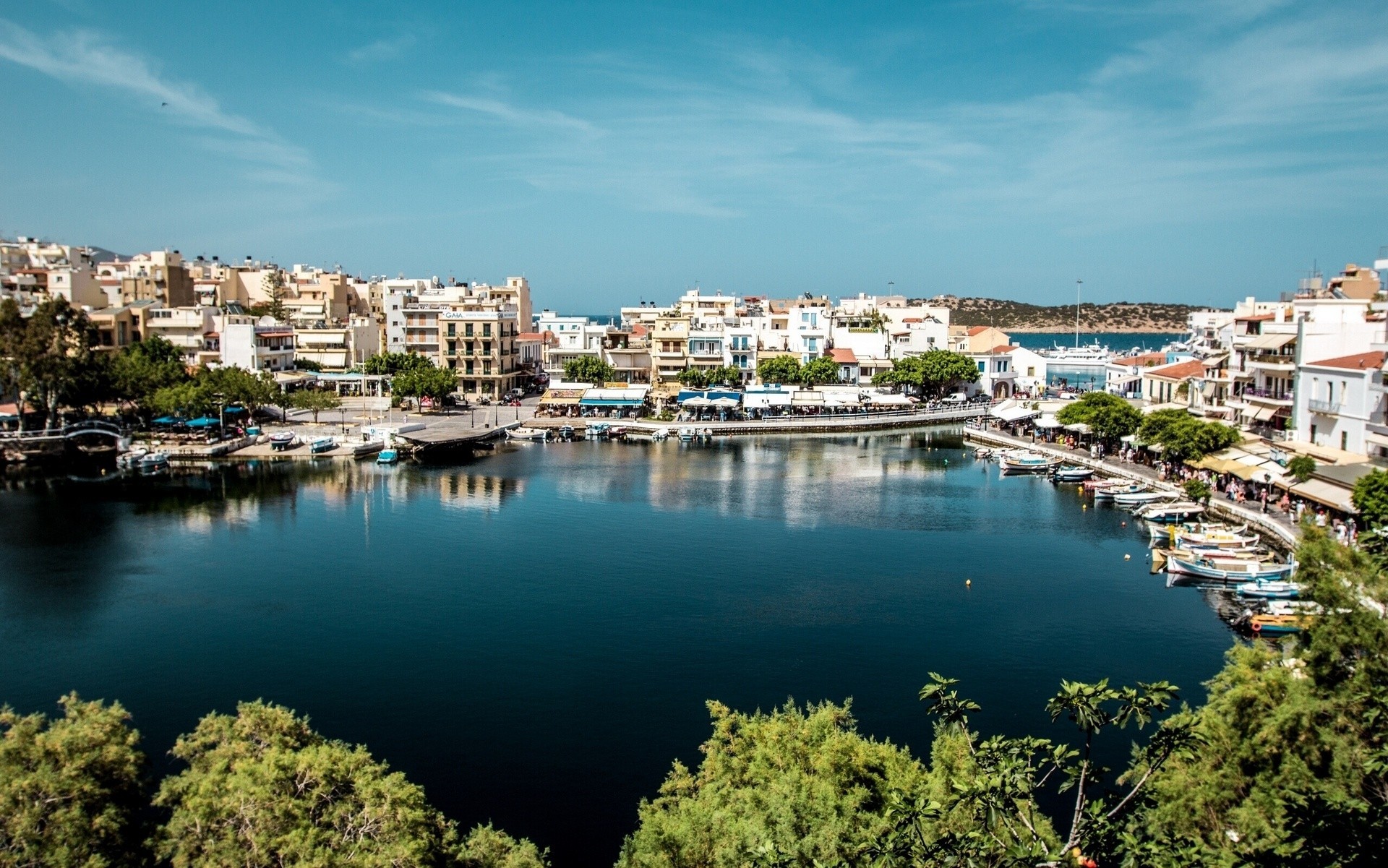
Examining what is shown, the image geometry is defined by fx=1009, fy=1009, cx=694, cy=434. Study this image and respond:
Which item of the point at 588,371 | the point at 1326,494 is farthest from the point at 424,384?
the point at 1326,494

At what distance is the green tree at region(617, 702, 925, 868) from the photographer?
7648 mm

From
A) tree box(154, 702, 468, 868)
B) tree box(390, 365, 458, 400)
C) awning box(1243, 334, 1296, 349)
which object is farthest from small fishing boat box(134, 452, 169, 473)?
awning box(1243, 334, 1296, 349)

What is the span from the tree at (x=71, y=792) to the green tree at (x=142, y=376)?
33.5m

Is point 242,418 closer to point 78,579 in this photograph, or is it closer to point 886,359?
point 78,579

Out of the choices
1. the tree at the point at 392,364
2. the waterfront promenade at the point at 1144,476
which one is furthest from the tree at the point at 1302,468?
the tree at the point at 392,364

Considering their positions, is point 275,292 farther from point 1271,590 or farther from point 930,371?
point 1271,590

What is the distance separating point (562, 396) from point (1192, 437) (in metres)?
28.1

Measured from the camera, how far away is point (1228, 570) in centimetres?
1942

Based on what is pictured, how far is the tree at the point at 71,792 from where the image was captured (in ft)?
24.4

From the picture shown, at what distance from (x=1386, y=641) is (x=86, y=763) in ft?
33.7

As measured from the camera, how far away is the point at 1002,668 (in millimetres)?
15227

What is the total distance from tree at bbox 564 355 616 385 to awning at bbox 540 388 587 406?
3.94 ft

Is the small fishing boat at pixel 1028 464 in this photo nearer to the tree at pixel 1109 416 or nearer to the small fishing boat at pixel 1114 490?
the tree at pixel 1109 416

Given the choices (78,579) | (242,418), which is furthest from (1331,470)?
(242,418)
